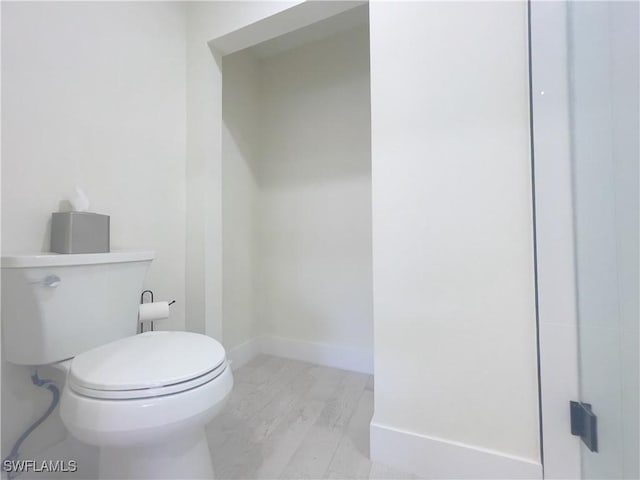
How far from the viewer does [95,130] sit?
1037mm

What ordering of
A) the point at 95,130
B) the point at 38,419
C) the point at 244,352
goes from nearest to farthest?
the point at 38,419 < the point at 95,130 < the point at 244,352

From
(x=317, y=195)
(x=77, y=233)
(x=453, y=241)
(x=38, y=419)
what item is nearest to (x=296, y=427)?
(x=38, y=419)

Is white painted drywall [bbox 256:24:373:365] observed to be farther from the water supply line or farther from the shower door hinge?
the water supply line

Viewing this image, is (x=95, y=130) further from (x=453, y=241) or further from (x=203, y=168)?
(x=453, y=241)

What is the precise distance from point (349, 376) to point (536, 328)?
42.1 inches

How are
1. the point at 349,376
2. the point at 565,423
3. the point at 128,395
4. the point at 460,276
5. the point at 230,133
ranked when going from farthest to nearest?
1. the point at 230,133
2. the point at 349,376
3. the point at 460,276
4. the point at 565,423
5. the point at 128,395

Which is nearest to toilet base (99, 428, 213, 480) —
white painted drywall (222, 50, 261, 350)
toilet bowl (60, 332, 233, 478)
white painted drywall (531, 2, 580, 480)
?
toilet bowl (60, 332, 233, 478)

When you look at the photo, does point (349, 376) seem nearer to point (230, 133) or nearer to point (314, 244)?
point (314, 244)

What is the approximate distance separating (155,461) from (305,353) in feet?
3.70

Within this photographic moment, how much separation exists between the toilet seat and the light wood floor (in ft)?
1.60

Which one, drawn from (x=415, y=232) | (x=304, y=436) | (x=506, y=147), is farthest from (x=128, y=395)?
(x=506, y=147)

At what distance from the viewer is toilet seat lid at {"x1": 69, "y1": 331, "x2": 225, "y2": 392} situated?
61 centimetres

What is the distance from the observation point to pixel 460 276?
0.87 meters

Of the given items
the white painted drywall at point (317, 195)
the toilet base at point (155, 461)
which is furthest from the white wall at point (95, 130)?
the white painted drywall at point (317, 195)
